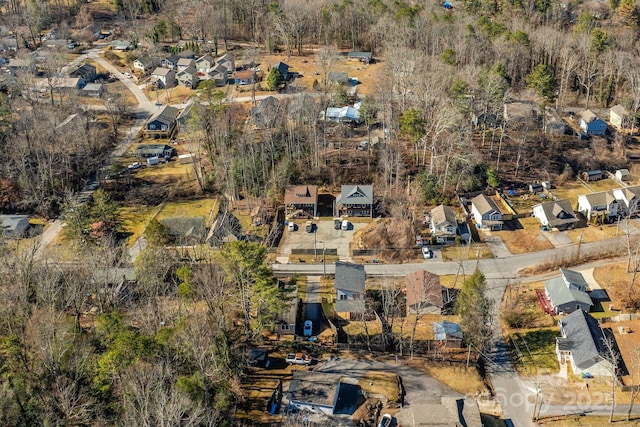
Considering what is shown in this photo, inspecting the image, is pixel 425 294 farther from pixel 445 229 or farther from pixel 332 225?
pixel 332 225

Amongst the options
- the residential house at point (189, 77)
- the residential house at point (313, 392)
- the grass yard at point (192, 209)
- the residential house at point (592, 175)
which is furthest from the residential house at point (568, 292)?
the residential house at point (189, 77)

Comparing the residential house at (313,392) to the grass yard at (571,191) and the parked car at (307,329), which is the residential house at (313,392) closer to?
the parked car at (307,329)

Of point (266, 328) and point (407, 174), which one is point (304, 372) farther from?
point (407, 174)

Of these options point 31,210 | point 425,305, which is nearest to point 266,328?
point 425,305

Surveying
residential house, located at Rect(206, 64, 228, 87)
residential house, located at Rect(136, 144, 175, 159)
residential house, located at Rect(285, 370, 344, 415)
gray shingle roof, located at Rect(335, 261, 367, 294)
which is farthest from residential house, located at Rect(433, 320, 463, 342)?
residential house, located at Rect(206, 64, 228, 87)

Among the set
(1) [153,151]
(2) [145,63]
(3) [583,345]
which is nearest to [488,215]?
(3) [583,345]

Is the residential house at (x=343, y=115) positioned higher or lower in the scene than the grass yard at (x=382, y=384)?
higher
